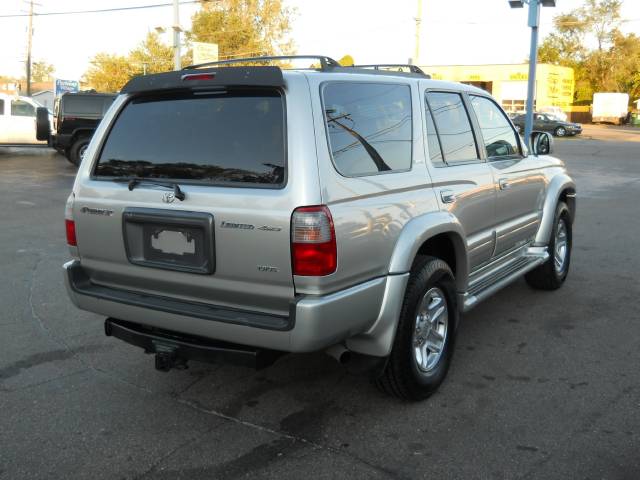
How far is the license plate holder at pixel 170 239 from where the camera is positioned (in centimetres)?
319

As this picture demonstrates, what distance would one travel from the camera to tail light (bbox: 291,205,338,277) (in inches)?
117

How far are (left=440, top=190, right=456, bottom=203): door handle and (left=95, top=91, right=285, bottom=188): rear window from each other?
4.04 ft

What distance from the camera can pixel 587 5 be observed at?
226 feet

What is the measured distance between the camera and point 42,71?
11350 centimetres

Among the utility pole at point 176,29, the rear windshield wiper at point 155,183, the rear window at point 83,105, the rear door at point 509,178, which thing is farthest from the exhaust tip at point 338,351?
the utility pole at point 176,29

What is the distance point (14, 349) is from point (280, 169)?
274cm

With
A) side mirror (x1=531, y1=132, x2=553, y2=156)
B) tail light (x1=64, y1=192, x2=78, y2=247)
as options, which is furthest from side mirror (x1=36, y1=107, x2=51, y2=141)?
tail light (x1=64, y1=192, x2=78, y2=247)

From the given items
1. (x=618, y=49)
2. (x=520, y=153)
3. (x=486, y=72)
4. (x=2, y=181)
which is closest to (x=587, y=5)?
(x=618, y=49)

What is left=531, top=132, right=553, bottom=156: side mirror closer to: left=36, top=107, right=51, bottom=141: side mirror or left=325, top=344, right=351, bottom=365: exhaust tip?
left=325, top=344, right=351, bottom=365: exhaust tip

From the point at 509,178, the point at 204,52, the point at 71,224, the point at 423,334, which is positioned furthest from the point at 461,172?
the point at 204,52

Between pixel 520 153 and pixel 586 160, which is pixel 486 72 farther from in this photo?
pixel 520 153

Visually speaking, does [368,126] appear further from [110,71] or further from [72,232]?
[110,71]

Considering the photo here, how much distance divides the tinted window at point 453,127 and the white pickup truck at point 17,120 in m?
19.9

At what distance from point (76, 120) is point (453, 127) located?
16305mm
